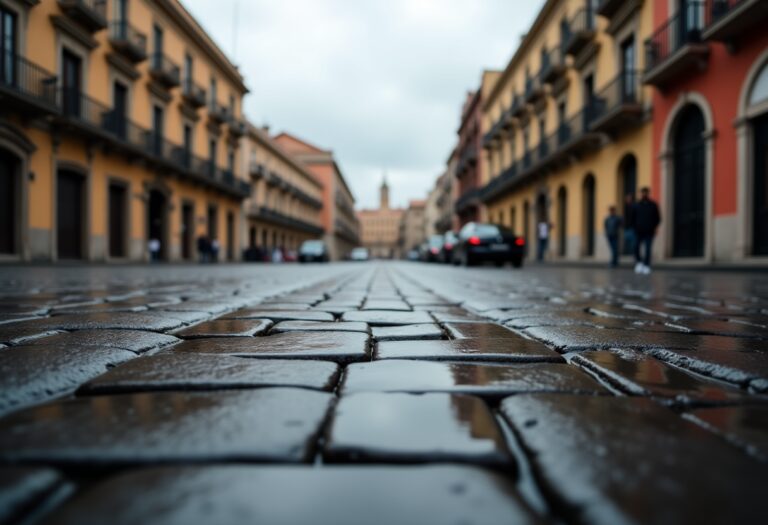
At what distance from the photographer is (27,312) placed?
10.4 feet

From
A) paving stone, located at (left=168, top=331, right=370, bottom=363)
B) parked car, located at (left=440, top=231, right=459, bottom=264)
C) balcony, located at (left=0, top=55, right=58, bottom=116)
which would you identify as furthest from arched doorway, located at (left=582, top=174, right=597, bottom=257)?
paving stone, located at (left=168, top=331, right=370, bottom=363)

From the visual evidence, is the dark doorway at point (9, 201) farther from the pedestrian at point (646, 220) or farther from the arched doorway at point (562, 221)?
the arched doorway at point (562, 221)

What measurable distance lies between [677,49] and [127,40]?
17783 mm

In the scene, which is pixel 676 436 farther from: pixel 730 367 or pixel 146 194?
pixel 146 194

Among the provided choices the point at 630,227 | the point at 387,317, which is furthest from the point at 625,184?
the point at 387,317

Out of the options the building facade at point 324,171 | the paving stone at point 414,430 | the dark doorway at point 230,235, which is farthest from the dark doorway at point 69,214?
the building facade at point 324,171

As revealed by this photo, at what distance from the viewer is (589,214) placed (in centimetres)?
1995

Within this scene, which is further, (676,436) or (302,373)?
(302,373)

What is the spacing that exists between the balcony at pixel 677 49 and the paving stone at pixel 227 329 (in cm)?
1308

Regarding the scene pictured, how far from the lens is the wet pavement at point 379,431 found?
→ 0.66 metres

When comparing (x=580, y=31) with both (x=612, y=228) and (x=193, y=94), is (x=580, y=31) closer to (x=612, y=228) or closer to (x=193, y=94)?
(x=612, y=228)

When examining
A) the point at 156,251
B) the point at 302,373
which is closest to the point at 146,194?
the point at 156,251

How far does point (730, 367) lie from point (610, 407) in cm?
70

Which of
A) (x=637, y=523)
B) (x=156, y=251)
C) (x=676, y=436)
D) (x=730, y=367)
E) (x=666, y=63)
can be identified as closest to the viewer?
(x=637, y=523)
